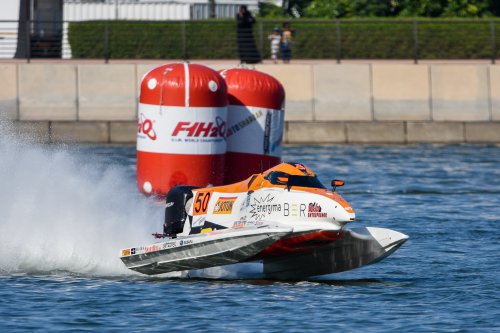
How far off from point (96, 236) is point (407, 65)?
656 inches

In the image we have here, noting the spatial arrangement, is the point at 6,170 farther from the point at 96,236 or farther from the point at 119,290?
the point at 119,290

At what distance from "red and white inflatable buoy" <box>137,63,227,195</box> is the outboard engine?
3.84 m

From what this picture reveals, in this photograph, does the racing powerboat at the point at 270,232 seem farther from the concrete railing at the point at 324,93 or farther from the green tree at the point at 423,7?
the green tree at the point at 423,7

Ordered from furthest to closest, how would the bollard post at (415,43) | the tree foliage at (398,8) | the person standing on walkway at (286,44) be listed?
the tree foliage at (398,8)
the person standing on walkway at (286,44)
the bollard post at (415,43)

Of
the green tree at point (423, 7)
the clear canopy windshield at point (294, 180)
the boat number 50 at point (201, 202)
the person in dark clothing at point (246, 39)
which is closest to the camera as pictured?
the clear canopy windshield at point (294, 180)

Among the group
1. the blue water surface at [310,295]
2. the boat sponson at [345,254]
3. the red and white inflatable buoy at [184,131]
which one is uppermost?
the red and white inflatable buoy at [184,131]

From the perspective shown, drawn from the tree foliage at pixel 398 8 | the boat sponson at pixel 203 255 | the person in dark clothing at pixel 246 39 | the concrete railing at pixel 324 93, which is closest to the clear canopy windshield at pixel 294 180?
the boat sponson at pixel 203 255

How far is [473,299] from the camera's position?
1443 cm

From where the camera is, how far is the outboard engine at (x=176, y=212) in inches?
636

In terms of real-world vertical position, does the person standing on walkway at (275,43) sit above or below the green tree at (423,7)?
below

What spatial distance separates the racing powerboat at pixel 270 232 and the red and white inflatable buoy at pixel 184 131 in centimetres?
395

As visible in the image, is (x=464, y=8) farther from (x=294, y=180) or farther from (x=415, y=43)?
(x=294, y=180)

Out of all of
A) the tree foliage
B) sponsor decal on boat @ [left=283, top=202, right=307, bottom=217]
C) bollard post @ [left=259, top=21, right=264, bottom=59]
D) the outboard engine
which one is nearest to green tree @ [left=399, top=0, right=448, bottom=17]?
the tree foliage

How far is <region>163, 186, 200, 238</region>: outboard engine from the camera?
16.2 meters
